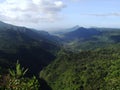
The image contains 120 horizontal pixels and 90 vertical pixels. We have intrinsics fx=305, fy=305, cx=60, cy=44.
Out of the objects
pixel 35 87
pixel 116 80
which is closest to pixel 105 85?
pixel 116 80

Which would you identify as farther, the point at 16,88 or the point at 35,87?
the point at 35,87

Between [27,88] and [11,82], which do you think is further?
[27,88]

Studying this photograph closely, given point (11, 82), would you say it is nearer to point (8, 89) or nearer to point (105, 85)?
point (8, 89)

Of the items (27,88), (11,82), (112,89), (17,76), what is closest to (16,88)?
(11,82)

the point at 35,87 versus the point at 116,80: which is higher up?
the point at 35,87

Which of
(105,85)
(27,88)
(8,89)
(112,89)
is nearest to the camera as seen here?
(8,89)

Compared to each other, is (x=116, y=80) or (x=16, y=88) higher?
(x=16, y=88)

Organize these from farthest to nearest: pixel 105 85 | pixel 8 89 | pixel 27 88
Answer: pixel 105 85, pixel 27 88, pixel 8 89

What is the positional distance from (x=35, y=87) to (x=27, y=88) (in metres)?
5.95

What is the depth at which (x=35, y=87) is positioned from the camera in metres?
58.9

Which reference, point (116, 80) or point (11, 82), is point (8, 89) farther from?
point (116, 80)

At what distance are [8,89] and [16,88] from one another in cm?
143

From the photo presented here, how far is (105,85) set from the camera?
19950cm

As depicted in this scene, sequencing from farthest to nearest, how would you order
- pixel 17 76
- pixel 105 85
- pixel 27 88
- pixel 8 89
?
pixel 105 85 < pixel 17 76 < pixel 27 88 < pixel 8 89
